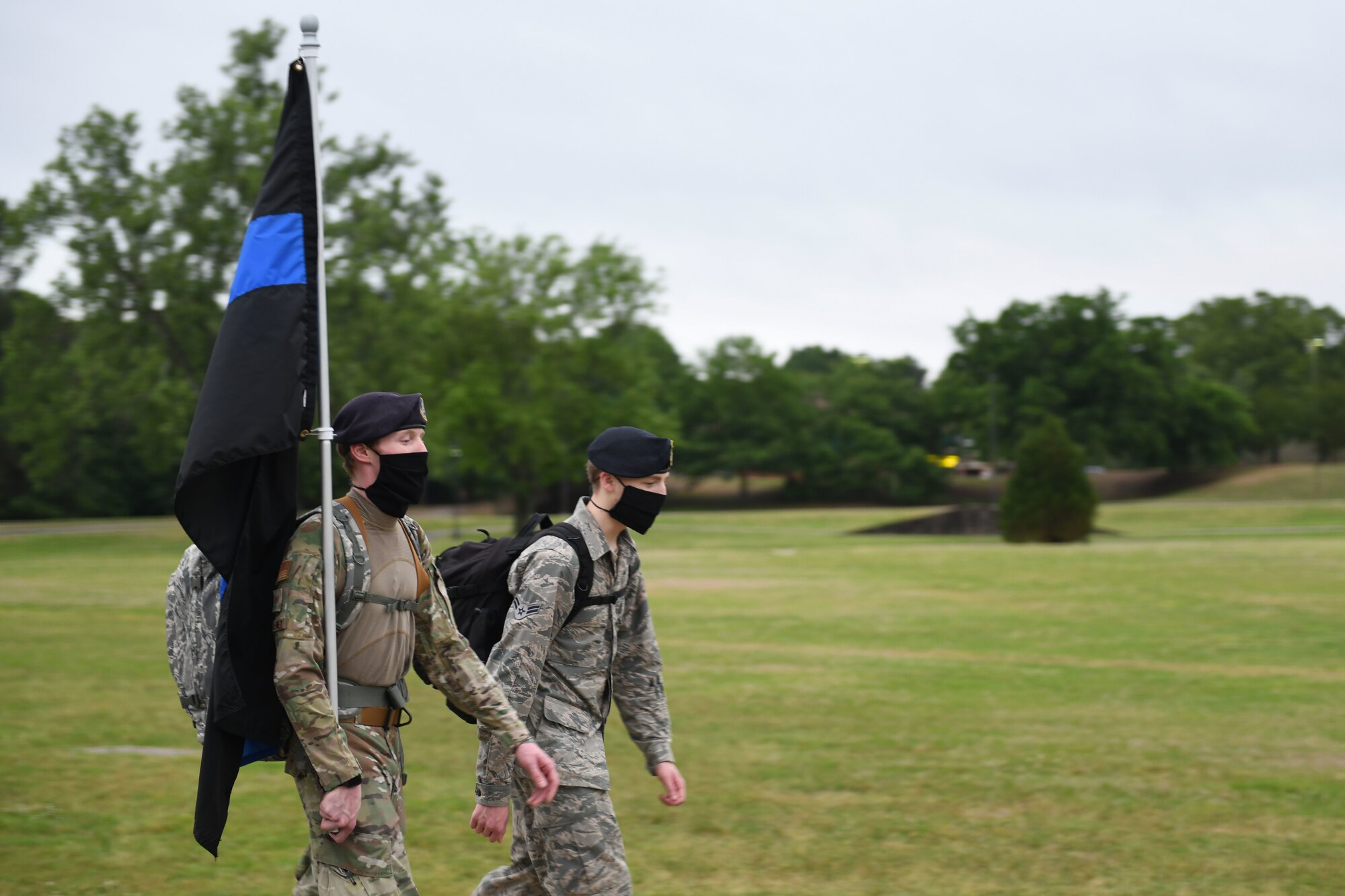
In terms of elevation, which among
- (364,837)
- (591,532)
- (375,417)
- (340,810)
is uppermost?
(375,417)

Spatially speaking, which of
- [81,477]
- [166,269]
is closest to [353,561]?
[166,269]

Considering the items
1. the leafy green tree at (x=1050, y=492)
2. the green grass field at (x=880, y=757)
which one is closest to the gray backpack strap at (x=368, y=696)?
the green grass field at (x=880, y=757)

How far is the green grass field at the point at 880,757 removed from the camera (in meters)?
7.17

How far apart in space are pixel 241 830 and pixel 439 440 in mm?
48904

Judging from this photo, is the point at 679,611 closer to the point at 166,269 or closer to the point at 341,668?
the point at 341,668

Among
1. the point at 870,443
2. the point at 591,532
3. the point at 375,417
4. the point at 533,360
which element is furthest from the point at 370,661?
the point at 870,443

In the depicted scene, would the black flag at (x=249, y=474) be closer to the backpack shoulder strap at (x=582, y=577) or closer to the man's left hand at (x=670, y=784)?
the backpack shoulder strap at (x=582, y=577)

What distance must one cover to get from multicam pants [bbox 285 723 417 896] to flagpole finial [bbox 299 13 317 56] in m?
2.05

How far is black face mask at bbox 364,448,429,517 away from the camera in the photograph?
4.00 meters

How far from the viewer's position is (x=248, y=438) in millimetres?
3664

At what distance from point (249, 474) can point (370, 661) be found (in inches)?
25.8

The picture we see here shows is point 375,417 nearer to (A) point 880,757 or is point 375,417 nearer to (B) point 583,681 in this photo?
(B) point 583,681

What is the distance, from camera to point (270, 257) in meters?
3.97

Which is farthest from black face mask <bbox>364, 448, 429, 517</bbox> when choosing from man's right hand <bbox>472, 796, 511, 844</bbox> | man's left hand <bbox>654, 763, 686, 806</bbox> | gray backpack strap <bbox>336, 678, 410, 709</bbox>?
man's left hand <bbox>654, 763, 686, 806</bbox>
